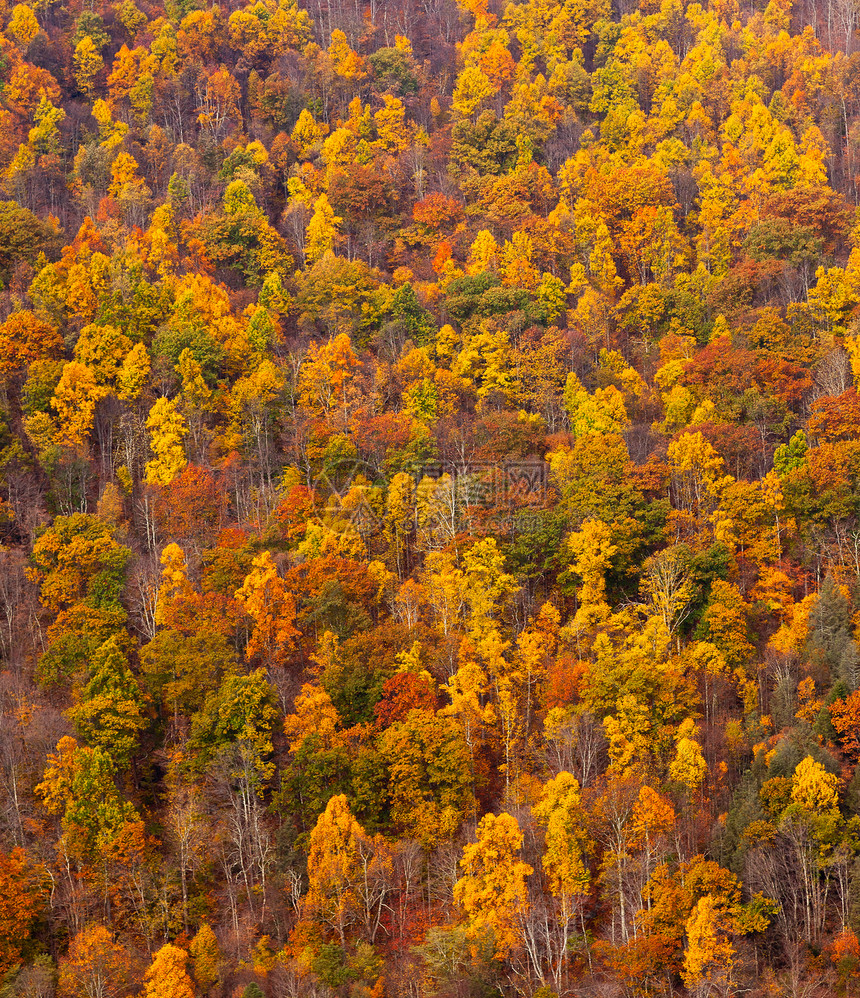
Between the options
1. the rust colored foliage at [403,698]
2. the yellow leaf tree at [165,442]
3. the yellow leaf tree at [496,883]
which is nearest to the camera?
the yellow leaf tree at [496,883]

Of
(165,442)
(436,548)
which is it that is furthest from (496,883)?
(165,442)

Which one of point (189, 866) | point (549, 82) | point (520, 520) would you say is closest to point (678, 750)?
point (520, 520)

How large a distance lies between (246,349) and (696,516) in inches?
927

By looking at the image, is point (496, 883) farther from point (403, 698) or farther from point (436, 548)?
point (436, 548)

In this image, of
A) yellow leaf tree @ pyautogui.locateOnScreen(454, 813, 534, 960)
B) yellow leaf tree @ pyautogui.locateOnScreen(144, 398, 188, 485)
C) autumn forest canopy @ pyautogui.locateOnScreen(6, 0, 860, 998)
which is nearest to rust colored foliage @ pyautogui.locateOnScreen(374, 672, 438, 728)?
autumn forest canopy @ pyautogui.locateOnScreen(6, 0, 860, 998)

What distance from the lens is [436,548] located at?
172 ft

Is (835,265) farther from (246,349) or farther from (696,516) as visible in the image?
(246,349)

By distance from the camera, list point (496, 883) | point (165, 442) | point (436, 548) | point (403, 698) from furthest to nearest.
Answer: point (165, 442)
point (436, 548)
point (403, 698)
point (496, 883)

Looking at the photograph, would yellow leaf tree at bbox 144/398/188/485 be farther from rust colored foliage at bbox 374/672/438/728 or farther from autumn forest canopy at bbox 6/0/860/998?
rust colored foliage at bbox 374/672/438/728

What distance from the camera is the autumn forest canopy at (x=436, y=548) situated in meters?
40.5

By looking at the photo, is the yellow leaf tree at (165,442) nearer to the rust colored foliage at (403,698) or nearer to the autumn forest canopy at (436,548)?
the autumn forest canopy at (436,548)

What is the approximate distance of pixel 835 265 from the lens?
65500 millimetres

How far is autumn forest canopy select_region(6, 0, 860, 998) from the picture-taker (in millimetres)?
40469

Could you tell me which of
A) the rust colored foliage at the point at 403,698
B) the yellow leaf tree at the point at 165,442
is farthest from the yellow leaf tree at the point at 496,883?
the yellow leaf tree at the point at 165,442
